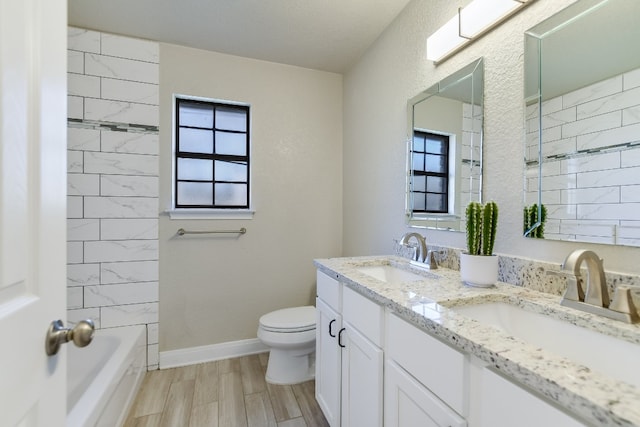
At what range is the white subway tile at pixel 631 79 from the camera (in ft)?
2.75

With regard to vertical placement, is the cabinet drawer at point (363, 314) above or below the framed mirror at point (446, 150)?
below

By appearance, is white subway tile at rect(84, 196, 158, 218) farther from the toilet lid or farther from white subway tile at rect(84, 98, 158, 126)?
the toilet lid

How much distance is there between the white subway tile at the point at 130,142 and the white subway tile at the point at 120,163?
0.12 feet

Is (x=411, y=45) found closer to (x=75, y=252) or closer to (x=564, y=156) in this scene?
(x=564, y=156)

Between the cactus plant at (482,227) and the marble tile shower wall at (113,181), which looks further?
the marble tile shower wall at (113,181)

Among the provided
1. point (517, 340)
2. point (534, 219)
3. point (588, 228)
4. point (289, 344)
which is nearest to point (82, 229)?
point (289, 344)

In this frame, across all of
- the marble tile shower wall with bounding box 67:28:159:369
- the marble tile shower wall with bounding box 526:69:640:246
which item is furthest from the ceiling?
the marble tile shower wall with bounding box 526:69:640:246

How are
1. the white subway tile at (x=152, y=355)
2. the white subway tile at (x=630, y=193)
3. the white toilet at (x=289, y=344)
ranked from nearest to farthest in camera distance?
the white subway tile at (x=630, y=193)
the white toilet at (x=289, y=344)
the white subway tile at (x=152, y=355)

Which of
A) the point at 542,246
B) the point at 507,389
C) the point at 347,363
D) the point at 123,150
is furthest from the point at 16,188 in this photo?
the point at 123,150

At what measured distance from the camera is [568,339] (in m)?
0.80

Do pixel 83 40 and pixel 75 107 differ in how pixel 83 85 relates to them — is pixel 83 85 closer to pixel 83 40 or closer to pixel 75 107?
pixel 75 107

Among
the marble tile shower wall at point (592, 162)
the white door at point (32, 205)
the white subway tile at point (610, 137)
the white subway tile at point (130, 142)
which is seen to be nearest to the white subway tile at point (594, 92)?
the marble tile shower wall at point (592, 162)

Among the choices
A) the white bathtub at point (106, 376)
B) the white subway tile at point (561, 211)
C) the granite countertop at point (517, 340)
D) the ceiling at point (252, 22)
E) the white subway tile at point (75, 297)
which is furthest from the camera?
the white subway tile at point (75, 297)

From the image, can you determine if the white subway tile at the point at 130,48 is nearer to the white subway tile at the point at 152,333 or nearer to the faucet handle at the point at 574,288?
the white subway tile at the point at 152,333
